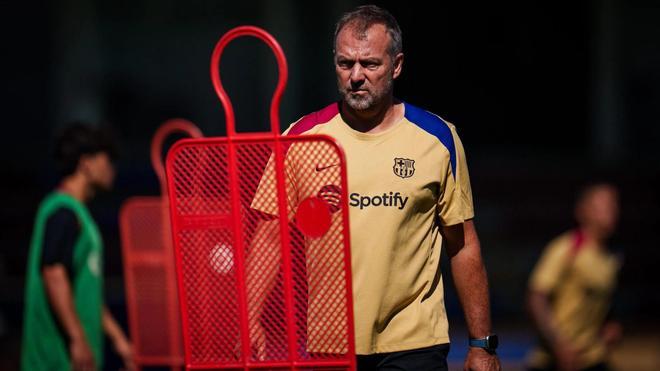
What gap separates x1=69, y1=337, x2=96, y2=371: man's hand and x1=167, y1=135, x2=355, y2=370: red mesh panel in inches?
83.7

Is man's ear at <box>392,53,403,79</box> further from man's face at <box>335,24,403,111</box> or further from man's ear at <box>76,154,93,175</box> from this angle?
man's ear at <box>76,154,93,175</box>

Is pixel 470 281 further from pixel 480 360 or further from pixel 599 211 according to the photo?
pixel 599 211

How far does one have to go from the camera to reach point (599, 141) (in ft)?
43.8

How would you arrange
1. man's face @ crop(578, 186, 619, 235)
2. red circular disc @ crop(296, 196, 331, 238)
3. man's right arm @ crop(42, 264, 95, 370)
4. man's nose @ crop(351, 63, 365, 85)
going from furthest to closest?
1. man's face @ crop(578, 186, 619, 235)
2. man's right arm @ crop(42, 264, 95, 370)
3. man's nose @ crop(351, 63, 365, 85)
4. red circular disc @ crop(296, 196, 331, 238)

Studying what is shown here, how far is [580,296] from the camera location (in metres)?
7.13

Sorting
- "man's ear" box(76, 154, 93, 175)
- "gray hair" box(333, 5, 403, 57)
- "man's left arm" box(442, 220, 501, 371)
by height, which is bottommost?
"man's left arm" box(442, 220, 501, 371)

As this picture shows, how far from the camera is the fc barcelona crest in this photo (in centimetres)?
395

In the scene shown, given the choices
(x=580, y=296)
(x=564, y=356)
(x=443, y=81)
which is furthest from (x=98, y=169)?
(x=443, y=81)

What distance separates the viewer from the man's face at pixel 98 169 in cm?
615

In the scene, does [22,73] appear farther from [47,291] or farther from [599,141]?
[47,291]

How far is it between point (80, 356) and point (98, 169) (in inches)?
40.3

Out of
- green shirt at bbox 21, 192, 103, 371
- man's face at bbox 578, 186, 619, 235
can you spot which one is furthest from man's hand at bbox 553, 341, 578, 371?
green shirt at bbox 21, 192, 103, 371

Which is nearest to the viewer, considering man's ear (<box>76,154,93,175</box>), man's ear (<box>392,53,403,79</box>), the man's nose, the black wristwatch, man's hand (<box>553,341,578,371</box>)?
the man's nose

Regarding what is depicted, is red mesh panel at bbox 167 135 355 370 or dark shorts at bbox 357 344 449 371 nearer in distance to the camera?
red mesh panel at bbox 167 135 355 370
